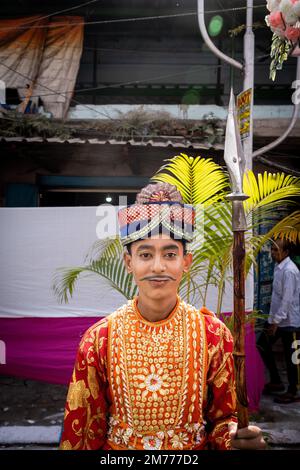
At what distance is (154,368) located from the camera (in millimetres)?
1773

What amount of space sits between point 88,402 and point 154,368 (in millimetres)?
346

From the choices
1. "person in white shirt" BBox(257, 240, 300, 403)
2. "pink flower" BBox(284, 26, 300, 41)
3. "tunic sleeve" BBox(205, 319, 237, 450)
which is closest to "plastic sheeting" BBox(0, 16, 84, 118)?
"person in white shirt" BBox(257, 240, 300, 403)

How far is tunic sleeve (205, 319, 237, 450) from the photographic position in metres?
1.81

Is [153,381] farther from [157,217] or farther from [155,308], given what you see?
[157,217]

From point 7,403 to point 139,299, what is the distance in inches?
172

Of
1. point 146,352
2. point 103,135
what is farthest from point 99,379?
point 103,135

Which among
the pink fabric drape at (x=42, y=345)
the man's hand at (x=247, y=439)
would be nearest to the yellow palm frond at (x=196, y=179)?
the man's hand at (x=247, y=439)

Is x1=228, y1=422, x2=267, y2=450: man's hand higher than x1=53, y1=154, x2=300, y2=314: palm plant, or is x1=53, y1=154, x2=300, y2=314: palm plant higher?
x1=53, y1=154, x2=300, y2=314: palm plant

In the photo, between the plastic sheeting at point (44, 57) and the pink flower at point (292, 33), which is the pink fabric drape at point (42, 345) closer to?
the pink flower at point (292, 33)

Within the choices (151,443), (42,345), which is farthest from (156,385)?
(42,345)

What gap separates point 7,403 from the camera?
5297mm

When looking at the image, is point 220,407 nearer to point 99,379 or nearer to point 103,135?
point 99,379

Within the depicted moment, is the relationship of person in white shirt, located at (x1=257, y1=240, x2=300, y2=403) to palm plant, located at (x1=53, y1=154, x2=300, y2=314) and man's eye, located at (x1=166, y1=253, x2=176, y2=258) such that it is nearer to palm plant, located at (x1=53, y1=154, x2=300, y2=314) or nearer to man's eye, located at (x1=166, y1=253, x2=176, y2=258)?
palm plant, located at (x1=53, y1=154, x2=300, y2=314)
